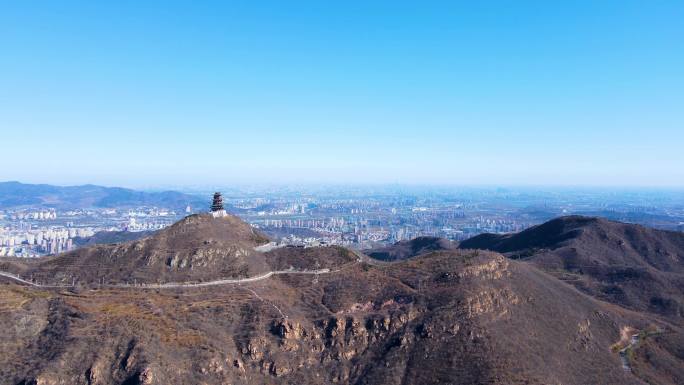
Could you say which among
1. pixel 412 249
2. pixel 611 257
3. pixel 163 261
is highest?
pixel 163 261

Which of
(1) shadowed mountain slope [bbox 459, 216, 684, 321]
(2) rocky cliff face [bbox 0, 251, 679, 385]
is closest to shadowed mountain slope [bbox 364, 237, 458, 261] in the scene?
(1) shadowed mountain slope [bbox 459, 216, 684, 321]

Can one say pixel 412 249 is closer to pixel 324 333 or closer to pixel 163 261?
pixel 163 261

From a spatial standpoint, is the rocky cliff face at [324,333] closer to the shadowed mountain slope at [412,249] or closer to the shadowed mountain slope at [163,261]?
the shadowed mountain slope at [163,261]

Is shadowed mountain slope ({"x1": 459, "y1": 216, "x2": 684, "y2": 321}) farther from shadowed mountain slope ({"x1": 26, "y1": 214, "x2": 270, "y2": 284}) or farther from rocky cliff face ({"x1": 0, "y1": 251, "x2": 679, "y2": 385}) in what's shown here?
shadowed mountain slope ({"x1": 26, "y1": 214, "x2": 270, "y2": 284})

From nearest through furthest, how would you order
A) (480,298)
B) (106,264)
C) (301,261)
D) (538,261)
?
(480,298)
(106,264)
(301,261)
(538,261)

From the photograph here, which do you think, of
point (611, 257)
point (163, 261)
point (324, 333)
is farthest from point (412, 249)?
point (324, 333)

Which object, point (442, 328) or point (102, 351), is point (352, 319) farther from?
point (102, 351)

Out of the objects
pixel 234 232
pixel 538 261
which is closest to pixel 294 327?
pixel 234 232
